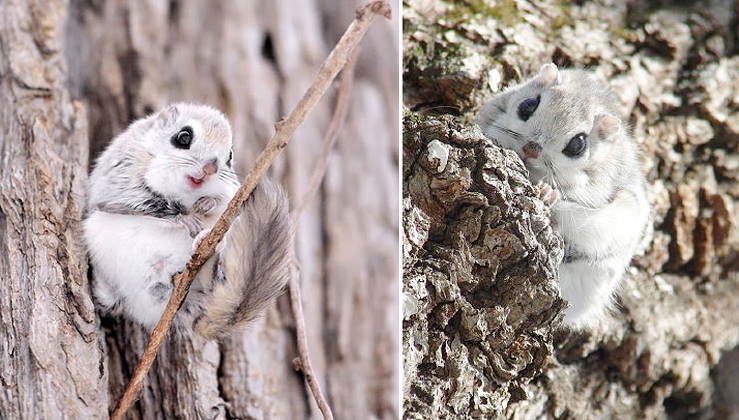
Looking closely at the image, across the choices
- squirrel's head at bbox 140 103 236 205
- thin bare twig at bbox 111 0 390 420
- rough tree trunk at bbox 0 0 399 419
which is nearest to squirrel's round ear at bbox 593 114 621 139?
rough tree trunk at bbox 0 0 399 419

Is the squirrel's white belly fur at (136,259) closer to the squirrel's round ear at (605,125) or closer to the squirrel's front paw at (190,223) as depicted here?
the squirrel's front paw at (190,223)

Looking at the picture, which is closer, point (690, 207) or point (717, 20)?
point (690, 207)

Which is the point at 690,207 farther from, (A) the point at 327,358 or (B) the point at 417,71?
(A) the point at 327,358

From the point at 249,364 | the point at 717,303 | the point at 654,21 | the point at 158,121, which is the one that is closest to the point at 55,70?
the point at 158,121

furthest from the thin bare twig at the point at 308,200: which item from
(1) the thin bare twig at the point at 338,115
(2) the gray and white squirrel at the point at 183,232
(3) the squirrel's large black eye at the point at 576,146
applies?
(3) the squirrel's large black eye at the point at 576,146

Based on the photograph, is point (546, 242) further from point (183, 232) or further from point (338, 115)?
point (183, 232)

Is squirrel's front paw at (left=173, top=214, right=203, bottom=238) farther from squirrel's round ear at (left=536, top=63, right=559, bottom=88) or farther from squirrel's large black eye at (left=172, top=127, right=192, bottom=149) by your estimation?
squirrel's round ear at (left=536, top=63, right=559, bottom=88)
